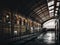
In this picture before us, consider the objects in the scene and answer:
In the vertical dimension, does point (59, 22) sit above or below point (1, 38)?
Result: above

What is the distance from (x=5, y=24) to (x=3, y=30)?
0.82 metres

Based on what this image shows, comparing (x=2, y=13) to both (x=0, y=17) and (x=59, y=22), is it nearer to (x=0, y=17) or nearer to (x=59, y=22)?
(x=0, y=17)

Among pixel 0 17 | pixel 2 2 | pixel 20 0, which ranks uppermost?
pixel 20 0

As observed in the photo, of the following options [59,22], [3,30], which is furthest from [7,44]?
[59,22]

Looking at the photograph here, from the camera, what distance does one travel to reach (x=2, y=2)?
11.1 m

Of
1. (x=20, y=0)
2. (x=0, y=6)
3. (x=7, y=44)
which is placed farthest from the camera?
(x=20, y=0)

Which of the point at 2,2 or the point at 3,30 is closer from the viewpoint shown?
the point at 2,2

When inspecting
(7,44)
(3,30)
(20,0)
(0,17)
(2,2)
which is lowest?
(7,44)

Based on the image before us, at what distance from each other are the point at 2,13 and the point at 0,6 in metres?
1.04

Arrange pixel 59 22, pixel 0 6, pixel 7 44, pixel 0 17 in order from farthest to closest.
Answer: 1. pixel 59 22
2. pixel 7 44
3. pixel 0 17
4. pixel 0 6

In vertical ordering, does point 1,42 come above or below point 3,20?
below

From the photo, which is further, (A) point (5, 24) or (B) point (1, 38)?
(A) point (5, 24)

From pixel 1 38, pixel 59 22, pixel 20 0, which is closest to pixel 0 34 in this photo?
pixel 1 38

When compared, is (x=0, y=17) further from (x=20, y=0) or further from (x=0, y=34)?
(x=20, y=0)
